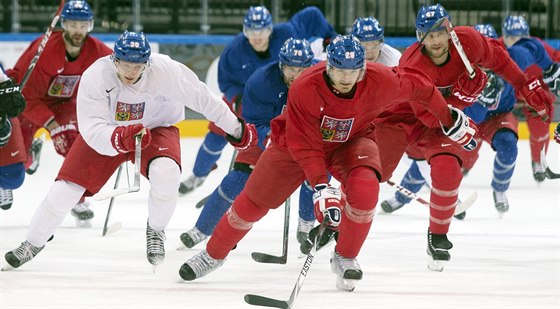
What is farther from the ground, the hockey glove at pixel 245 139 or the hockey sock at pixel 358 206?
the hockey glove at pixel 245 139

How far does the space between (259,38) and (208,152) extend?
83 centimetres

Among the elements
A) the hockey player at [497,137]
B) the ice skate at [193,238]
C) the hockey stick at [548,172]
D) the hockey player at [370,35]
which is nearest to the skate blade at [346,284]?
the ice skate at [193,238]

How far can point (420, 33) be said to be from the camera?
4645 millimetres

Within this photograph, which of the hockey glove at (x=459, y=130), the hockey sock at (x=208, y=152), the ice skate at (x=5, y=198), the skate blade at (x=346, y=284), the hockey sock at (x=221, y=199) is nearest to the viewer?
the skate blade at (x=346, y=284)

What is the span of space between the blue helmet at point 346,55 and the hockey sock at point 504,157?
7.31ft

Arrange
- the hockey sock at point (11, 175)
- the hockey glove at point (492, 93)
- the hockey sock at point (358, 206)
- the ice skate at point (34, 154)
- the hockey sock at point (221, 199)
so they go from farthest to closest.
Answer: the ice skate at point (34, 154), the hockey glove at point (492, 93), the hockey sock at point (11, 175), the hockey sock at point (221, 199), the hockey sock at point (358, 206)

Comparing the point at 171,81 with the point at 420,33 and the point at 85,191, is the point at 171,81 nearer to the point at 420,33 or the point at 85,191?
the point at 85,191

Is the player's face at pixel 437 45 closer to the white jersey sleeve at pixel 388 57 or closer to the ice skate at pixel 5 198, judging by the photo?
the white jersey sleeve at pixel 388 57

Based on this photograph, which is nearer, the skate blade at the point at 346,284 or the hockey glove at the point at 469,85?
the skate blade at the point at 346,284

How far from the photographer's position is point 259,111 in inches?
192

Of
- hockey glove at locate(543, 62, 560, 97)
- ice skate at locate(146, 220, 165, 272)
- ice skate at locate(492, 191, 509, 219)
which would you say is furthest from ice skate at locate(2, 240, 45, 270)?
hockey glove at locate(543, 62, 560, 97)

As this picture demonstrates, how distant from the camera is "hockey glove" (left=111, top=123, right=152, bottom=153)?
419 centimetres

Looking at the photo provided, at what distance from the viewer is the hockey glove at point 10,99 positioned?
16.4ft

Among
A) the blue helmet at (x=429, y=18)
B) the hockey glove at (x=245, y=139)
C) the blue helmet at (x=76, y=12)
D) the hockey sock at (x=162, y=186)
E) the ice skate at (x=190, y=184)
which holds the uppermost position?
the blue helmet at (x=429, y=18)
